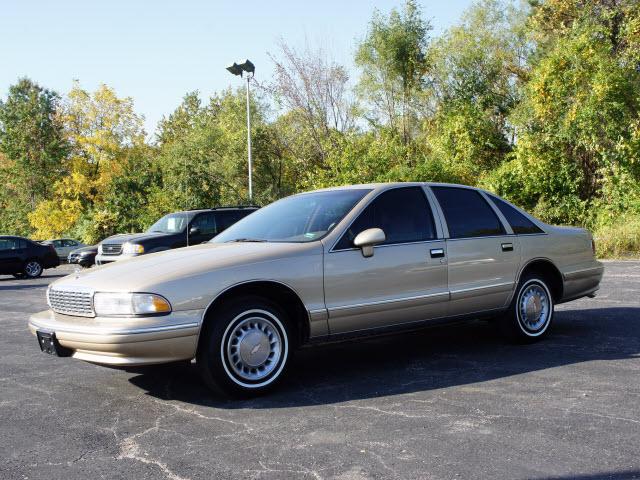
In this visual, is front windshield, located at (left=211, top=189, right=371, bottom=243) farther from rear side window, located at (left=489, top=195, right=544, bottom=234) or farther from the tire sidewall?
the tire sidewall

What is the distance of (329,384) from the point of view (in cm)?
541

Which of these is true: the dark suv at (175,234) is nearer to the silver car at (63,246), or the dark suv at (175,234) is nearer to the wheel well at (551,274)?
the wheel well at (551,274)

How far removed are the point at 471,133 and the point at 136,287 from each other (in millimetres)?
22266

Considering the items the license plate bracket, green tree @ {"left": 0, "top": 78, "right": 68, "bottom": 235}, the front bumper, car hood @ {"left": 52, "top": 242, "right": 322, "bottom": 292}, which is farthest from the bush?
green tree @ {"left": 0, "top": 78, "right": 68, "bottom": 235}

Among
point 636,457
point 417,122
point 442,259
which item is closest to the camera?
point 636,457

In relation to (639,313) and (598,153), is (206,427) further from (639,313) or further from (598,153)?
(598,153)

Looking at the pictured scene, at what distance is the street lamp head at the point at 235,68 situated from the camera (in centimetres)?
2491

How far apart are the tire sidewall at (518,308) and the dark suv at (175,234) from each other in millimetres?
10476

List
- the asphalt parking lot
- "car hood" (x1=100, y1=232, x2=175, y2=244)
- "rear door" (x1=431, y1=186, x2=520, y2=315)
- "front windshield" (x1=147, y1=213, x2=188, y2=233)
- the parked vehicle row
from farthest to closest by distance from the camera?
"front windshield" (x1=147, y1=213, x2=188, y2=233) → "car hood" (x1=100, y1=232, x2=175, y2=244) → the parked vehicle row → "rear door" (x1=431, y1=186, x2=520, y2=315) → the asphalt parking lot

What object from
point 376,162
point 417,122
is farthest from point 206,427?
point 417,122

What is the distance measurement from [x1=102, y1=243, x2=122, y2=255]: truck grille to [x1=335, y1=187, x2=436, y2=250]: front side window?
11.7m

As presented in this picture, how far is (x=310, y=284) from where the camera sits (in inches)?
208

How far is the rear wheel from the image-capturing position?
22.8m

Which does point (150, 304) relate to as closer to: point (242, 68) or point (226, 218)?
point (226, 218)
